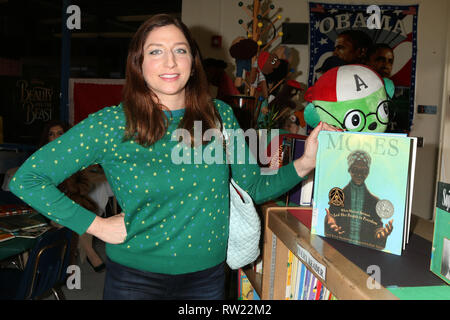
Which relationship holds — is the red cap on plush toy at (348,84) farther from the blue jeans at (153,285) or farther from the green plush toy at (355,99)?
the blue jeans at (153,285)

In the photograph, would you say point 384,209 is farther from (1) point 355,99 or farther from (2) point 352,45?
(2) point 352,45

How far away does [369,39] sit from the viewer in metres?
3.60

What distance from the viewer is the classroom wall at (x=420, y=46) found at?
11.7ft

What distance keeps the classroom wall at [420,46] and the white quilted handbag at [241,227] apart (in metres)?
2.52

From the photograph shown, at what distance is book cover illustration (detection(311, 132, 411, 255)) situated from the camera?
80 cm

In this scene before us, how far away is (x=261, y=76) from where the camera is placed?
2041 millimetres

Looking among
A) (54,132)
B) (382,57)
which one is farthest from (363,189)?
(382,57)

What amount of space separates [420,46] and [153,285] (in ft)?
12.1

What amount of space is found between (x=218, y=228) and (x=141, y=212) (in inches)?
8.7

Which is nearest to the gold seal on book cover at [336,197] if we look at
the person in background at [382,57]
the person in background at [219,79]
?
the person in background at [219,79]

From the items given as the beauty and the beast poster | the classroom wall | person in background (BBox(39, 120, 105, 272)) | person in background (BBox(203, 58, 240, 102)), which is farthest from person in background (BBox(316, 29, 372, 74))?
person in background (BBox(39, 120, 105, 272))
